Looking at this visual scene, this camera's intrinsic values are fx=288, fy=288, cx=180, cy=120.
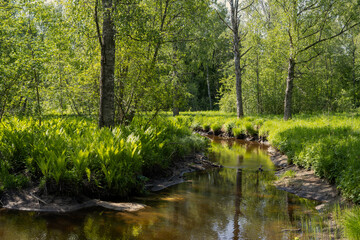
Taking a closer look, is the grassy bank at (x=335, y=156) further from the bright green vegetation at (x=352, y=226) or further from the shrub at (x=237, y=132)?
the shrub at (x=237, y=132)

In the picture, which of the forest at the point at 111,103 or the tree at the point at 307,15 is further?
the tree at the point at 307,15

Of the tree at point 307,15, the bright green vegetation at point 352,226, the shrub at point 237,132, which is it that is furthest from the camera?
the shrub at point 237,132

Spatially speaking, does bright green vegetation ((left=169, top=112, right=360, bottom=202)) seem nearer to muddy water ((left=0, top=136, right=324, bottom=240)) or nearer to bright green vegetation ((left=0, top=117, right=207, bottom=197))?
muddy water ((left=0, top=136, right=324, bottom=240))

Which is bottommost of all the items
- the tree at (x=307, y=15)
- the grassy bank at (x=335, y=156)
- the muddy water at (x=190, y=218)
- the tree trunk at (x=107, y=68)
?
the muddy water at (x=190, y=218)

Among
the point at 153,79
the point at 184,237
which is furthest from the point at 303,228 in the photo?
the point at 153,79

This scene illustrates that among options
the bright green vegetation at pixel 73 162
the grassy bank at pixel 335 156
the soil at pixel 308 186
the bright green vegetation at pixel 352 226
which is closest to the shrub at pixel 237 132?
the grassy bank at pixel 335 156

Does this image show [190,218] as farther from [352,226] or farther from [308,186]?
[308,186]

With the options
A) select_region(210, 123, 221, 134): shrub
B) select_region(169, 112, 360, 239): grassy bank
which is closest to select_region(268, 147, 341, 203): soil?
select_region(169, 112, 360, 239): grassy bank

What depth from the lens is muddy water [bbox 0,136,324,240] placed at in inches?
194

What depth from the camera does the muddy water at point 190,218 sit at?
4930mm

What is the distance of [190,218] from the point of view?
5727 millimetres

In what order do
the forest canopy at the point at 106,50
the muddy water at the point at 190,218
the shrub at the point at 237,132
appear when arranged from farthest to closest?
the shrub at the point at 237,132, the forest canopy at the point at 106,50, the muddy water at the point at 190,218

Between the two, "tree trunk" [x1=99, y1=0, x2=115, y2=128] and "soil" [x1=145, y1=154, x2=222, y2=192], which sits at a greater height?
"tree trunk" [x1=99, y1=0, x2=115, y2=128]

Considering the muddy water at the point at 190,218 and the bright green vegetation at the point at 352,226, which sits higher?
the bright green vegetation at the point at 352,226
